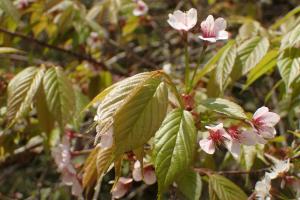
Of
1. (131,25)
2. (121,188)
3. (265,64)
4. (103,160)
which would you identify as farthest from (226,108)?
(131,25)

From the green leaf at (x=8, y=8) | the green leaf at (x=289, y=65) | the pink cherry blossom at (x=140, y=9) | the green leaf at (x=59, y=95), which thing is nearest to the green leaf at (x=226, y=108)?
the green leaf at (x=289, y=65)

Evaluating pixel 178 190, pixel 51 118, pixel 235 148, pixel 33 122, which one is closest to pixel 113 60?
pixel 33 122

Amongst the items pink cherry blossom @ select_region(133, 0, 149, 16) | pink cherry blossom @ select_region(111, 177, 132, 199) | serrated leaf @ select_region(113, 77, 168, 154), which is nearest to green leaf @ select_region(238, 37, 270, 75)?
pink cherry blossom @ select_region(111, 177, 132, 199)

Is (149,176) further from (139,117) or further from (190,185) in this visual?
(139,117)

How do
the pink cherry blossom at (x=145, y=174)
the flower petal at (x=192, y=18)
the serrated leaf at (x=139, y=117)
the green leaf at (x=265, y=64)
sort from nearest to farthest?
the serrated leaf at (x=139, y=117) → the flower petal at (x=192, y=18) → the pink cherry blossom at (x=145, y=174) → the green leaf at (x=265, y=64)

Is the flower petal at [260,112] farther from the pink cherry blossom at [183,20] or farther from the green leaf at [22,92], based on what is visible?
the green leaf at [22,92]
